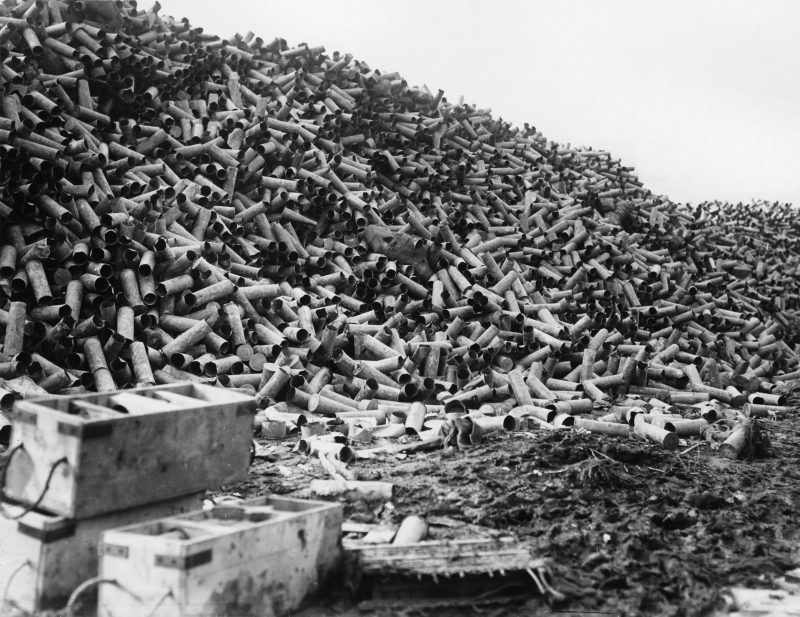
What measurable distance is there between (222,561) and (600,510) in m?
3.64

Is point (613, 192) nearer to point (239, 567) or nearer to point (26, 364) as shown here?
point (26, 364)

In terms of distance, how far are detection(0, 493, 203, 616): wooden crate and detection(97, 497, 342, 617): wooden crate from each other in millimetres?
444

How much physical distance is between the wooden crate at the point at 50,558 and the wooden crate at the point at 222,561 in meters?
0.44

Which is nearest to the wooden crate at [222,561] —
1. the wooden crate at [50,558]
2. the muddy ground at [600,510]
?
the muddy ground at [600,510]

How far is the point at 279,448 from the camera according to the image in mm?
8055

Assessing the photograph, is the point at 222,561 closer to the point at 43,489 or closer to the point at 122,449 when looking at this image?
the point at 122,449

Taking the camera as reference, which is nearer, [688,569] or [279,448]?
[688,569]

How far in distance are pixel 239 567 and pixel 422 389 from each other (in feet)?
22.1

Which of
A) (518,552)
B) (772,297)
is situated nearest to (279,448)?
(518,552)

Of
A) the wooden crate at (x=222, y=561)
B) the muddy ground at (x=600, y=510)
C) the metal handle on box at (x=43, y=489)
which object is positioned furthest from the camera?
the muddy ground at (x=600, y=510)

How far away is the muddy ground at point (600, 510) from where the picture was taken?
4703 mm

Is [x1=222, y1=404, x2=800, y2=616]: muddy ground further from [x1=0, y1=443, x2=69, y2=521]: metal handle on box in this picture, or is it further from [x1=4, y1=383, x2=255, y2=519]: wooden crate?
[x1=0, y1=443, x2=69, y2=521]: metal handle on box

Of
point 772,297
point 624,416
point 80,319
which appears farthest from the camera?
point 772,297

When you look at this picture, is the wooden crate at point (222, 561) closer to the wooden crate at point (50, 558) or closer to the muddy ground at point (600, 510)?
the muddy ground at point (600, 510)
